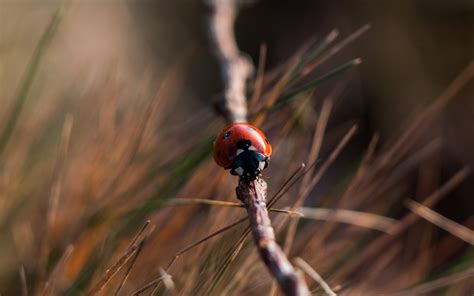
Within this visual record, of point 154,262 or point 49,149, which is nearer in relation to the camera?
point 154,262

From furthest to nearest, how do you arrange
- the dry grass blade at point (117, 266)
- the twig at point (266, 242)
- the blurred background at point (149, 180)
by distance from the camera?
1. the blurred background at point (149, 180)
2. the dry grass blade at point (117, 266)
3. the twig at point (266, 242)

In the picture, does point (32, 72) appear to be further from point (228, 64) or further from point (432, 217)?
point (432, 217)

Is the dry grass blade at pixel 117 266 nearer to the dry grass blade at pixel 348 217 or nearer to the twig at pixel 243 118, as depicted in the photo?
the twig at pixel 243 118

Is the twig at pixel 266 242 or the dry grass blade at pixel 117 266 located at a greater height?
the dry grass blade at pixel 117 266

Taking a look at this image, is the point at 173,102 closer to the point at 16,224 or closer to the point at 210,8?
the point at 210,8

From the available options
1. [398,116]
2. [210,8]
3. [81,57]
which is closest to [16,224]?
[210,8]

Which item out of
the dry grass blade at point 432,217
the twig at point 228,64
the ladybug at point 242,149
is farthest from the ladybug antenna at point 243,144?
the dry grass blade at point 432,217
